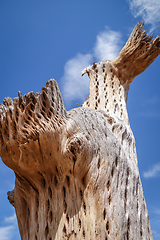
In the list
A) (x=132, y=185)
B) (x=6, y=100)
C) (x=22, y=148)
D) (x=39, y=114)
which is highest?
(x=6, y=100)

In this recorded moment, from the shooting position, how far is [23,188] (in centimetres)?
286

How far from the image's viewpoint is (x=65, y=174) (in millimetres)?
2658

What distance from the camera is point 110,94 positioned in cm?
448

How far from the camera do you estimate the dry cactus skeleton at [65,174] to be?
244 centimetres

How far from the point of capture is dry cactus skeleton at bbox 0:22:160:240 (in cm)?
244

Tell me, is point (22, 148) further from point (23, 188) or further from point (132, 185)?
point (132, 185)

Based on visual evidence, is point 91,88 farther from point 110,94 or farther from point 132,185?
point 132,185

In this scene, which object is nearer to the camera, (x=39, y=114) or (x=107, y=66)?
(x=39, y=114)

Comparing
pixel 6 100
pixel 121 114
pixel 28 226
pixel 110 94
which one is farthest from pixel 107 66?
pixel 28 226

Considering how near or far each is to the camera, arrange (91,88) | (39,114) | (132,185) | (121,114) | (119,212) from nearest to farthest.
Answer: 1. (119,212)
2. (39,114)
3. (132,185)
4. (121,114)
5. (91,88)

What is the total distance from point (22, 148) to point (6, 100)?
66cm

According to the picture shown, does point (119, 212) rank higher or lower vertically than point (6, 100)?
lower

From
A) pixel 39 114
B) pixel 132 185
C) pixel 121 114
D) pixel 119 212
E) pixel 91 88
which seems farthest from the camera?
pixel 91 88

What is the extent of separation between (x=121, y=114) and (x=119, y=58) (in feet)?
4.15
